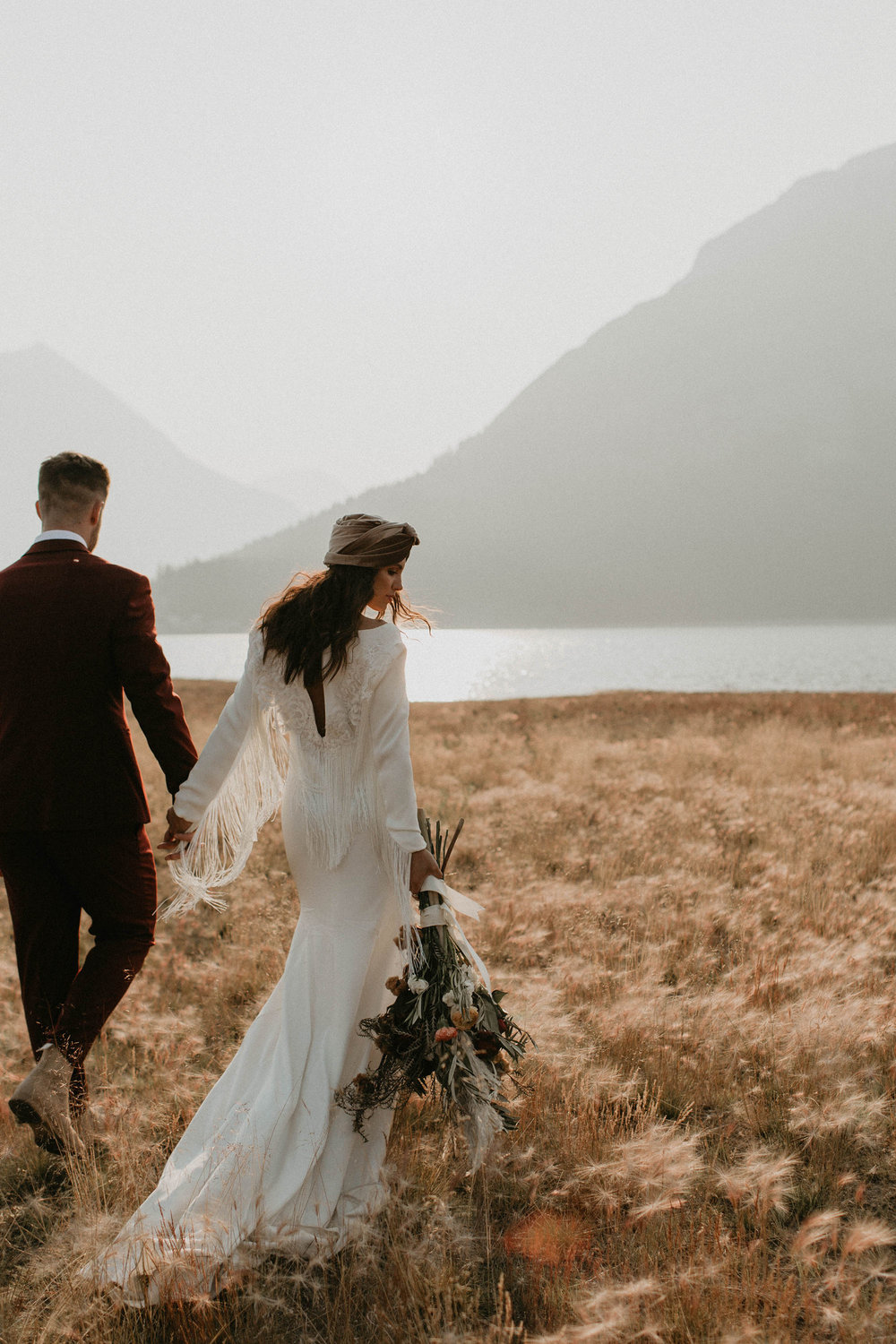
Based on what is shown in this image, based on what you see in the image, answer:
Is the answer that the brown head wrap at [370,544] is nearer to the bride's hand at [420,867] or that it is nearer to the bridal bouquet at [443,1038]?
the bride's hand at [420,867]

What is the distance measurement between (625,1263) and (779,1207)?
2.10ft

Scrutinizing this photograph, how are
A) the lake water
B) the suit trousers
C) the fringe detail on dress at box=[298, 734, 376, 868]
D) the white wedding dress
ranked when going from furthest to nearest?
the lake water
the suit trousers
the fringe detail on dress at box=[298, 734, 376, 868]
the white wedding dress

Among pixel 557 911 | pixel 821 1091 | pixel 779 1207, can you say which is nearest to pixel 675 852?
pixel 557 911

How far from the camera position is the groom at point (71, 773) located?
3.32 m

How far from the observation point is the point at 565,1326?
218cm

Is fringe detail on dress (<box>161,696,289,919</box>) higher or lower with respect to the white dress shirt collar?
lower

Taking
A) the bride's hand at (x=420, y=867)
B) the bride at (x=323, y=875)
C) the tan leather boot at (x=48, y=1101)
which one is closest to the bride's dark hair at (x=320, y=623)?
the bride at (x=323, y=875)

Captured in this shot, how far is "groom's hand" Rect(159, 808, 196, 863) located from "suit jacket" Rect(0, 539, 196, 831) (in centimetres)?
13

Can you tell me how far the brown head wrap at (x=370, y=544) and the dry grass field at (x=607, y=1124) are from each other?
2.19 metres

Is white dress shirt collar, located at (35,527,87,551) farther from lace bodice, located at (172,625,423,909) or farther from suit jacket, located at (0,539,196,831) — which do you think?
lace bodice, located at (172,625,423,909)

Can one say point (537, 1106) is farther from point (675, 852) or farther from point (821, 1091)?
point (675, 852)

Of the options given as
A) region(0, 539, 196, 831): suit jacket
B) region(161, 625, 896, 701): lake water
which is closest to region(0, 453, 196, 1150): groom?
region(0, 539, 196, 831): suit jacket

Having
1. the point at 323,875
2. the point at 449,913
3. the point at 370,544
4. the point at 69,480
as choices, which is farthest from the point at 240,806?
the point at 69,480

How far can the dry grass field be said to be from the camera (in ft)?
7.80
